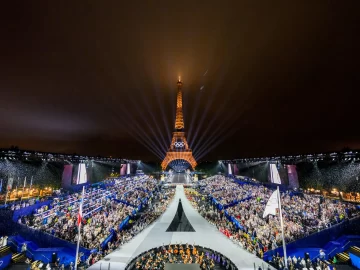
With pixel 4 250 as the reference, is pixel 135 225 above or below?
below

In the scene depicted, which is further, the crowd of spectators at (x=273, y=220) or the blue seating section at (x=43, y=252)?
the crowd of spectators at (x=273, y=220)

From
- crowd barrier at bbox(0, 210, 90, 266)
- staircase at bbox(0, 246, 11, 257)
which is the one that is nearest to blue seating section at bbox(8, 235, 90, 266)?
crowd barrier at bbox(0, 210, 90, 266)

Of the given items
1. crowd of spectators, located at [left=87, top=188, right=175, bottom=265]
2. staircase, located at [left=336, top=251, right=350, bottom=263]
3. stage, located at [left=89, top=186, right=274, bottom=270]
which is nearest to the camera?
staircase, located at [left=336, top=251, right=350, bottom=263]

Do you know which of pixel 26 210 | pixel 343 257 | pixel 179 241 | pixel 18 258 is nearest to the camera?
pixel 18 258

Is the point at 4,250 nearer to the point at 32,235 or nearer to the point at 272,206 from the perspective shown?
the point at 32,235

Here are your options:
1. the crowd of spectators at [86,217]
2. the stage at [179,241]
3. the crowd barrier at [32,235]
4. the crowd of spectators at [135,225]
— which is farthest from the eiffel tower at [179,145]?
the crowd barrier at [32,235]

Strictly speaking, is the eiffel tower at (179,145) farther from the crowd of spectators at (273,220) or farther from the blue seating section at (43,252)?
the blue seating section at (43,252)

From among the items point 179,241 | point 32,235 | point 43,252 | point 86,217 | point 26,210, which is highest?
point 26,210

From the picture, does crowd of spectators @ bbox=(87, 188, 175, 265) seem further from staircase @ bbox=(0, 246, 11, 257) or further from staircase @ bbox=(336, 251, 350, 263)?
staircase @ bbox=(336, 251, 350, 263)

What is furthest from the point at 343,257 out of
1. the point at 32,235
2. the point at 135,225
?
the point at 32,235

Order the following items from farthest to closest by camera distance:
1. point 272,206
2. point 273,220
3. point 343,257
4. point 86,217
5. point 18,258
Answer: point 86,217 < point 273,220 < point 343,257 < point 18,258 < point 272,206
